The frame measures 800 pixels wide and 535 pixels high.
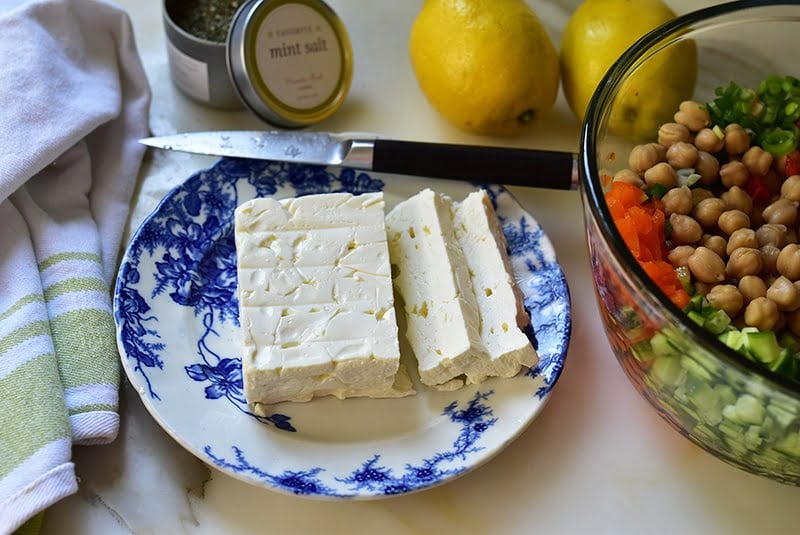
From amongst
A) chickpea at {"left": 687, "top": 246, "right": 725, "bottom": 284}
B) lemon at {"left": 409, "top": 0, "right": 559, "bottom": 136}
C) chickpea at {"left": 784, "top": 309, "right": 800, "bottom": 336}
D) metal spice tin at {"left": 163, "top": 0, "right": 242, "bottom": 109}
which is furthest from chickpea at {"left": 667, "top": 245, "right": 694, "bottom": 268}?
metal spice tin at {"left": 163, "top": 0, "right": 242, "bottom": 109}

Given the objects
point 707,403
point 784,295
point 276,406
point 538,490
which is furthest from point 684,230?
point 276,406

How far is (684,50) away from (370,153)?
455 millimetres

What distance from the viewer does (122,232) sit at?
1204 millimetres

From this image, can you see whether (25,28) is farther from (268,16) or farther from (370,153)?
(370,153)

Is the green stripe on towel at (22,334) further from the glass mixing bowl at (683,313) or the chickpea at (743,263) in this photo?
the chickpea at (743,263)

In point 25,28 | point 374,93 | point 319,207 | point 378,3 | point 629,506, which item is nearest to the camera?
point 629,506

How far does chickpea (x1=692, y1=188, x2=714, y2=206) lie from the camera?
3.54ft

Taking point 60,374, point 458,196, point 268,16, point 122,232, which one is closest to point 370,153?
point 458,196

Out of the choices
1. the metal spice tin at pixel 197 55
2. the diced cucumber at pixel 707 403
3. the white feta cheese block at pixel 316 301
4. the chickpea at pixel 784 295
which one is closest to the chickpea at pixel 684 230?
the chickpea at pixel 784 295

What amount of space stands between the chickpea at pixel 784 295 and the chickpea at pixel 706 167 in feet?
0.63

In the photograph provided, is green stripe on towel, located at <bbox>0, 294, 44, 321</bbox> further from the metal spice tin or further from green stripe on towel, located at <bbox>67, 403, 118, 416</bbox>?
the metal spice tin

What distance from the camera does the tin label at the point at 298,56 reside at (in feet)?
4.18

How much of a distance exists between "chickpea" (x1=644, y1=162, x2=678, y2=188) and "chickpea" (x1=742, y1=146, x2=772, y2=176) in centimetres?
11

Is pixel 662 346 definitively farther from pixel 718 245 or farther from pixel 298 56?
pixel 298 56
